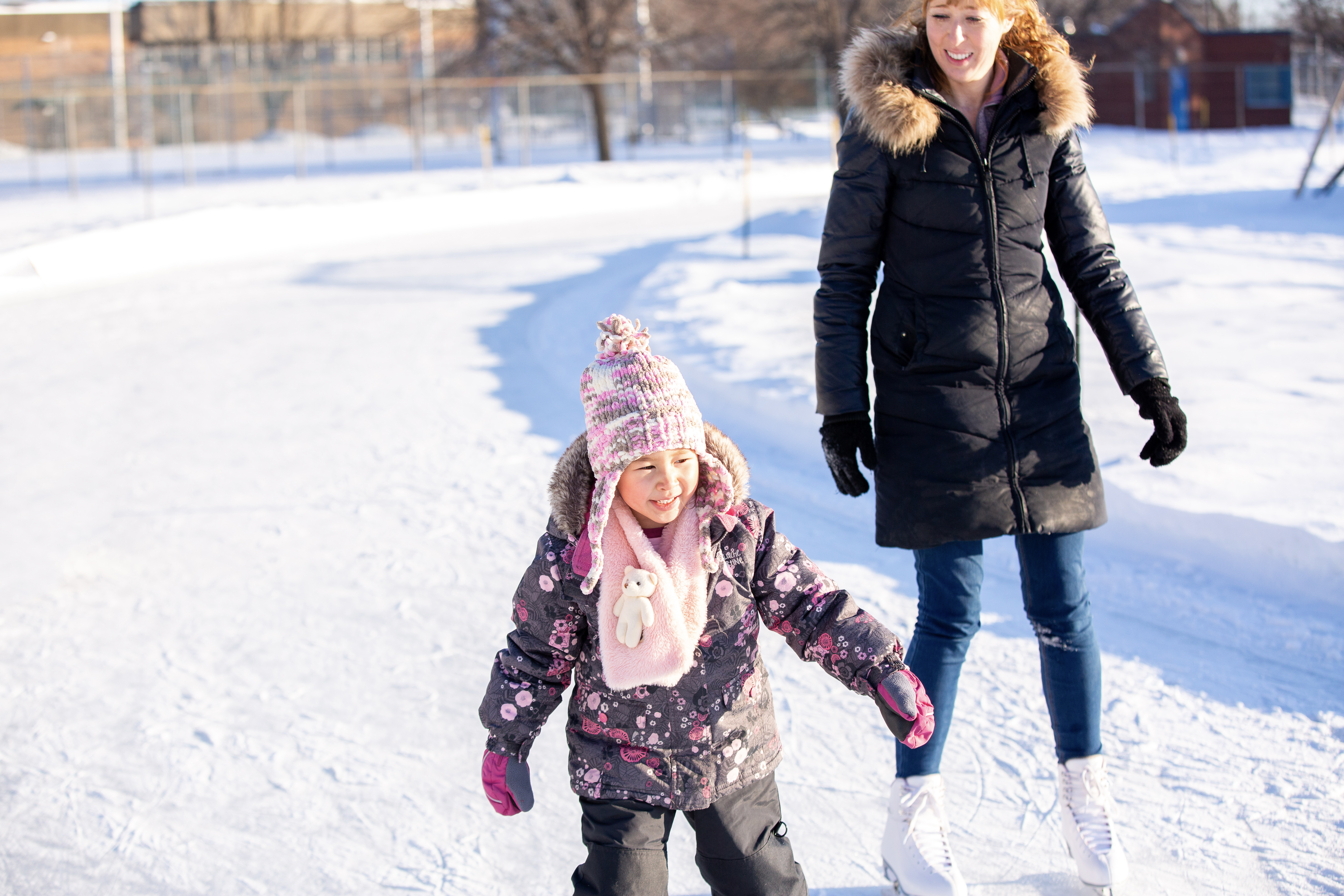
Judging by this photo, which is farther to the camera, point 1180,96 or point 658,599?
point 1180,96

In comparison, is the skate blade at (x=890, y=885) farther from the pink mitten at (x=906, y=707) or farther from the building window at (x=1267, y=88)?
the building window at (x=1267, y=88)

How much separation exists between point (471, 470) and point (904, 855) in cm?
321

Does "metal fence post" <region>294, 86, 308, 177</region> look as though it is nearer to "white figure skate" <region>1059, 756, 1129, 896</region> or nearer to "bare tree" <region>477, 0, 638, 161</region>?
"bare tree" <region>477, 0, 638, 161</region>

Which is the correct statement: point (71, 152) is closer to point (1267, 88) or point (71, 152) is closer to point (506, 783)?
point (506, 783)

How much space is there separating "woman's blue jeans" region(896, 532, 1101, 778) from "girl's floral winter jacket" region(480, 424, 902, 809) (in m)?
0.43

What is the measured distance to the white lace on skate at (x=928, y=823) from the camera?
2199 mm

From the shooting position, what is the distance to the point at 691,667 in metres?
1.80

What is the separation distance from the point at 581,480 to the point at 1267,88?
3149 cm

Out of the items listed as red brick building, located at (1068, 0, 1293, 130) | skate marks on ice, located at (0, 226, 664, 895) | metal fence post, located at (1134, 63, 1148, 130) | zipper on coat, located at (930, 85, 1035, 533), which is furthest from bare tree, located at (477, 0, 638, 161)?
zipper on coat, located at (930, 85, 1035, 533)

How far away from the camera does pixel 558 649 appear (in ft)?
5.95

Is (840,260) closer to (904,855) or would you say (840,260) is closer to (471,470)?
(904,855)

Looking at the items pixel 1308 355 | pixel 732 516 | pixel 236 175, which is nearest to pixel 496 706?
pixel 732 516

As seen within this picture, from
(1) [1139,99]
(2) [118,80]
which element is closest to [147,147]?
(2) [118,80]

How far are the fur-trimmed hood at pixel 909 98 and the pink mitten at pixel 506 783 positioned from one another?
1.18m
